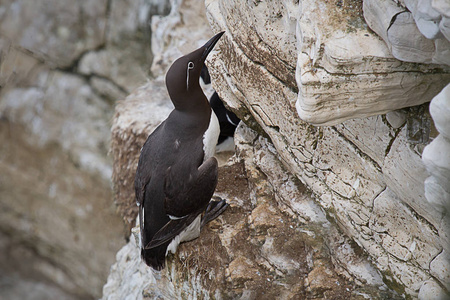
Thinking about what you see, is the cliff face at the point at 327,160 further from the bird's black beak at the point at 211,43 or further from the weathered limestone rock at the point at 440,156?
the bird's black beak at the point at 211,43

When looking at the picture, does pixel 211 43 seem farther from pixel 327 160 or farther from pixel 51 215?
pixel 51 215

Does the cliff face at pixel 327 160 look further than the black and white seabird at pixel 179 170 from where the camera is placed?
No

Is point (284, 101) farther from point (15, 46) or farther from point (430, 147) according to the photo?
point (15, 46)

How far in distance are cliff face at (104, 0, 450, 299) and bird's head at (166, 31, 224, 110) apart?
264 millimetres

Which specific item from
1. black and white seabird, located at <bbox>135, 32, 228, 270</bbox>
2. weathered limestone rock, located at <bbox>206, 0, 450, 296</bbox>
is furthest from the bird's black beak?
weathered limestone rock, located at <bbox>206, 0, 450, 296</bbox>

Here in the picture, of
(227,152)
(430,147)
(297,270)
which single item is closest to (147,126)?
(227,152)

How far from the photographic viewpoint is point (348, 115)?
213 cm

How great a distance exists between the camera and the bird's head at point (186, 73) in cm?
298

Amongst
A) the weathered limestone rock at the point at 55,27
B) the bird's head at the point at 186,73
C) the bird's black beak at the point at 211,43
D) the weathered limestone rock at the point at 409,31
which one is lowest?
the weathered limestone rock at the point at 55,27

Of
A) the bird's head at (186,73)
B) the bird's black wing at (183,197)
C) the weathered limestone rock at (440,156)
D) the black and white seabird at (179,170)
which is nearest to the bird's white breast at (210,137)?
the black and white seabird at (179,170)

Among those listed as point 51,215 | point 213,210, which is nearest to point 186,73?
point 213,210

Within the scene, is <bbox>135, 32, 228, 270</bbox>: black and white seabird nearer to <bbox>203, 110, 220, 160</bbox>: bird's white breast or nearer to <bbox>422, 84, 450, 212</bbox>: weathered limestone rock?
<bbox>203, 110, 220, 160</bbox>: bird's white breast

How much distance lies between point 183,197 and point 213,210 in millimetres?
437

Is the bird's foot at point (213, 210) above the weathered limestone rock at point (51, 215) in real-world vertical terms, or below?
above
